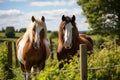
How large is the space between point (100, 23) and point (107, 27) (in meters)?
0.96

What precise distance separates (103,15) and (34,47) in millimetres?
28406

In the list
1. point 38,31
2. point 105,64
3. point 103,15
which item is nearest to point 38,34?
point 38,31

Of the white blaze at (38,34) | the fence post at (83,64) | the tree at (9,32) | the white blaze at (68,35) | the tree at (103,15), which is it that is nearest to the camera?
the fence post at (83,64)

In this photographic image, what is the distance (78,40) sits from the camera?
1141 cm

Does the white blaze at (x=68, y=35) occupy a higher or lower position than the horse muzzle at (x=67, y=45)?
higher

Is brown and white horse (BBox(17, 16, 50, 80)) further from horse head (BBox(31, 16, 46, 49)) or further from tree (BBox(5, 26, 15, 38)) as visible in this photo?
tree (BBox(5, 26, 15, 38))

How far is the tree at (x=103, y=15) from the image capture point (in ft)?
124

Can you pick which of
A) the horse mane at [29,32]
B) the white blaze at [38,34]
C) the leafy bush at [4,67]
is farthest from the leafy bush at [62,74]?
the leafy bush at [4,67]

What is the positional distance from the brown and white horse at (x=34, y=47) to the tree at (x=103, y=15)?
26.1m

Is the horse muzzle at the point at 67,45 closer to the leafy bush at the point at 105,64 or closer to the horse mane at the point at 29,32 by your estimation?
the horse mane at the point at 29,32

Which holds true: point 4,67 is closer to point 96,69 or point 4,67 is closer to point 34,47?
point 34,47

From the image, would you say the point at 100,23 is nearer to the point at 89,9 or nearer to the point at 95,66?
the point at 89,9

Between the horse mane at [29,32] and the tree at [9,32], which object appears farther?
the tree at [9,32]

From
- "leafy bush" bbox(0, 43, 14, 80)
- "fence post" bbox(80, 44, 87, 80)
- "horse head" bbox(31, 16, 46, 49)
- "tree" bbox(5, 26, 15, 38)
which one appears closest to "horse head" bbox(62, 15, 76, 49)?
"horse head" bbox(31, 16, 46, 49)
